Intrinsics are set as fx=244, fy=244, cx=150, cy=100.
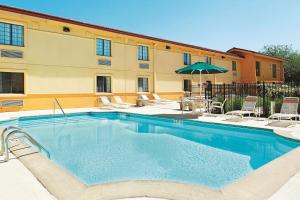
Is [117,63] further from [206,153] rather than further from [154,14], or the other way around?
[206,153]

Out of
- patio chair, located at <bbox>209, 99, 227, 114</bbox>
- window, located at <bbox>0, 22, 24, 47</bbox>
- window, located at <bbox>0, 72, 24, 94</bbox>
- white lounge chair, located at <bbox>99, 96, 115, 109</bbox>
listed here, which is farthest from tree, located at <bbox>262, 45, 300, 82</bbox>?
window, located at <bbox>0, 72, 24, 94</bbox>

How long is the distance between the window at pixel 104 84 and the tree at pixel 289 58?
35003 millimetres

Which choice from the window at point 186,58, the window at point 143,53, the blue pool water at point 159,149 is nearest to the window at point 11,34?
the blue pool water at point 159,149

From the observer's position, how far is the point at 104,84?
62.6ft

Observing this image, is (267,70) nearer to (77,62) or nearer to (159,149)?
(77,62)

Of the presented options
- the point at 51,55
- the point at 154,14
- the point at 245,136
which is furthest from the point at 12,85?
the point at 245,136

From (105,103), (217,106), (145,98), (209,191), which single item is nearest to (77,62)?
(105,103)

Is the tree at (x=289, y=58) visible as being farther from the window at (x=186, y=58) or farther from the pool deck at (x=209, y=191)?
the pool deck at (x=209, y=191)

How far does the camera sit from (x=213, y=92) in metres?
15.6

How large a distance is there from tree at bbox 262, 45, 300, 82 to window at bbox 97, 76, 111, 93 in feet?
115

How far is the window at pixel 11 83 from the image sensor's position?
14445mm

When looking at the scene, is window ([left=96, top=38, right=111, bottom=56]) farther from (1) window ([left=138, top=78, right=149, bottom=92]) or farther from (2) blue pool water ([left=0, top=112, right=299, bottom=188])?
(2) blue pool water ([left=0, top=112, right=299, bottom=188])

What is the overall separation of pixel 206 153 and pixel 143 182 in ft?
11.4

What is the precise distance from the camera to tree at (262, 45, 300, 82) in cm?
4414
